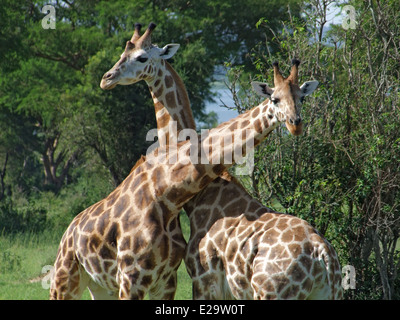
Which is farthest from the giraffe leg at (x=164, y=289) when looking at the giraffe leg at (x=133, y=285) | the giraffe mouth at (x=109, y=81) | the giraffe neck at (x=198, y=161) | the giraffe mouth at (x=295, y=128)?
the giraffe mouth at (x=109, y=81)

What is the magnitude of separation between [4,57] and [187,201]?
14.4 m

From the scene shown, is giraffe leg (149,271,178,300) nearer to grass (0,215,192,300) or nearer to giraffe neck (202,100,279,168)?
giraffe neck (202,100,279,168)

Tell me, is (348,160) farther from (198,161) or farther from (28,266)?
(28,266)

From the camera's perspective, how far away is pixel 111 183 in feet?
73.5

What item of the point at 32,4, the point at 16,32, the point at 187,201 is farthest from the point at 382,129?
the point at 32,4

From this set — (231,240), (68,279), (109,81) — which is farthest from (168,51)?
(68,279)

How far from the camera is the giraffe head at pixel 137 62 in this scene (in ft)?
23.7

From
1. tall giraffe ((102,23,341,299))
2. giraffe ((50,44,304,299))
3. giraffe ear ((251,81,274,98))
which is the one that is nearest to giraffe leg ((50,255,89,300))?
giraffe ((50,44,304,299))

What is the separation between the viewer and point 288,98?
6.04 metres

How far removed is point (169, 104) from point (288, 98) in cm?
198

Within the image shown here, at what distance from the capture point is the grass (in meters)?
11.5

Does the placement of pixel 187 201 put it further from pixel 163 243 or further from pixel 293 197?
pixel 293 197

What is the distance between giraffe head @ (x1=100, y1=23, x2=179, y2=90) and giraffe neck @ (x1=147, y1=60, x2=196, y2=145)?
0.40 ft

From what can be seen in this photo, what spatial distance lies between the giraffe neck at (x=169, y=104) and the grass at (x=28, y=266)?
13.3 feet
